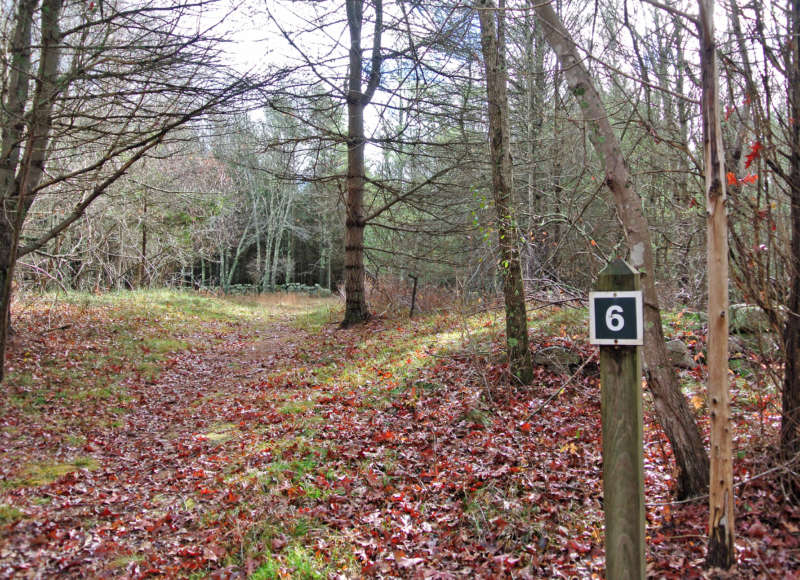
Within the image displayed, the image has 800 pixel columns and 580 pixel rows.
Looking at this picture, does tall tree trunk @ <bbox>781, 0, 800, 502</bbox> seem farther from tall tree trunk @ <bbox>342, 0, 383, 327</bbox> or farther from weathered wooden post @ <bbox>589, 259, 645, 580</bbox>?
tall tree trunk @ <bbox>342, 0, 383, 327</bbox>

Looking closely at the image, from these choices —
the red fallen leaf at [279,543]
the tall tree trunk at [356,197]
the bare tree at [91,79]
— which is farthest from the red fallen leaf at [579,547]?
the tall tree trunk at [356,197]

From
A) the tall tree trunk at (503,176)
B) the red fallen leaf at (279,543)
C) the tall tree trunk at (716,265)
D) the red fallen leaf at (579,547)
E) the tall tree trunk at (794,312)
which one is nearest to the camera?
the tall tree trunk at (716,265)

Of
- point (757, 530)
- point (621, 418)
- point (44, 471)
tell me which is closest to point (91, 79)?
point (44, 471)

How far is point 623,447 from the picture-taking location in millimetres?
2555

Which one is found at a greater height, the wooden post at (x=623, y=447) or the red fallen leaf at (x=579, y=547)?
the wooden post at (x=623, y=447)

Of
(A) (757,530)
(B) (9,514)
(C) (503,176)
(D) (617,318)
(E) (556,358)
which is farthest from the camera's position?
(E) (556,358)

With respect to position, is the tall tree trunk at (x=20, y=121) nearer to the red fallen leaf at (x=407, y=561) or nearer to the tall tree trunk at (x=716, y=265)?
the red fallen leaf at (x=407, y=561)

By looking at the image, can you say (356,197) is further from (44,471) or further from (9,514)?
(9,514)

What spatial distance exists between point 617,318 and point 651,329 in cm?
174

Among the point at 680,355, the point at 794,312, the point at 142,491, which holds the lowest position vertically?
the point at 142,491

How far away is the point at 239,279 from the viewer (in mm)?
39969

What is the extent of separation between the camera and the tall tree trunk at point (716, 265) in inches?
108

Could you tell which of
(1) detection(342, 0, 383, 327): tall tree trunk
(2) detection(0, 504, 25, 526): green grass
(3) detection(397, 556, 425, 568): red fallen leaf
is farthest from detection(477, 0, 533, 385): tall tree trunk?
(1) detection(342, 0, 383, 327): tall tree trunk

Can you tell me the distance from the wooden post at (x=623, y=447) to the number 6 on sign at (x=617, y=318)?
0.05 m
